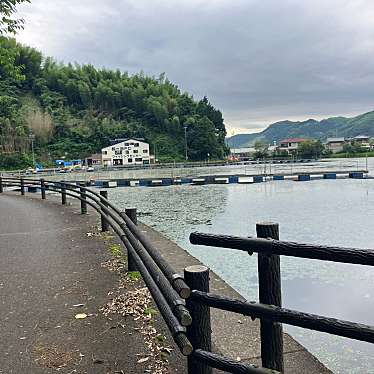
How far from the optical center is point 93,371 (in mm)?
3064

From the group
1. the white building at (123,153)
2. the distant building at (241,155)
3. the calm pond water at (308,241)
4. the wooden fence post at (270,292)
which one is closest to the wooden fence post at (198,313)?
the wooden fence post at (270,292)

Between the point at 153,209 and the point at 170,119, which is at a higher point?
the point at 170,119

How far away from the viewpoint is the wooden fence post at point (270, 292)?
7.33ft

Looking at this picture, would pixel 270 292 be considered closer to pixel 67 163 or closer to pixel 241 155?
pixel 67 163

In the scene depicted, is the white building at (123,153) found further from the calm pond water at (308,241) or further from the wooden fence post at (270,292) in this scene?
the wooden fence post at (270,292)

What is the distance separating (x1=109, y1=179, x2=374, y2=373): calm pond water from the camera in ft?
14.5

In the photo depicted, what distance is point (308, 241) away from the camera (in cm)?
913

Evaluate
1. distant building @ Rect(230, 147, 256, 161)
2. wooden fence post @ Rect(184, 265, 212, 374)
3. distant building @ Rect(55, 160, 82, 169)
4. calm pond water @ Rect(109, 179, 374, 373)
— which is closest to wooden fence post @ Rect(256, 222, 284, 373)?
wooden fence post @ Rect(184, 265, 212, 374)

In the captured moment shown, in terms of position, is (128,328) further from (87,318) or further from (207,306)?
(207,306)

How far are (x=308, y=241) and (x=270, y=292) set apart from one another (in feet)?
23.9

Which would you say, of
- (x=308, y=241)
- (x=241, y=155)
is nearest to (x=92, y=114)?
(x=241, y=155)

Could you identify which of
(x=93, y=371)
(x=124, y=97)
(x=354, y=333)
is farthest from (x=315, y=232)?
(x=124, y=97)

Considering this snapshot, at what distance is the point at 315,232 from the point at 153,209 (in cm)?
766

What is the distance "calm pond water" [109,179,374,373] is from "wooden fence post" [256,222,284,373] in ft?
5.83
